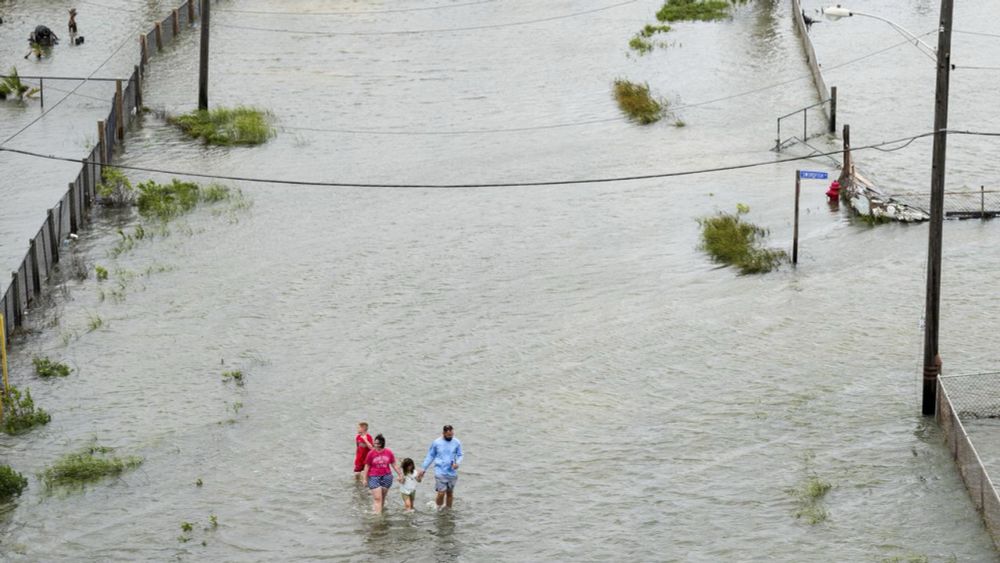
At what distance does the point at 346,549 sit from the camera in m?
21.9

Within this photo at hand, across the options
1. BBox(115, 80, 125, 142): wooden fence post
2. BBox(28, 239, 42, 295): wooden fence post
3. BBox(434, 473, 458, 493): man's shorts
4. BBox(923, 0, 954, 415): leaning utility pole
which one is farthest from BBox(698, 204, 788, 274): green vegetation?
BBox(115, 80, 125, 142): wooden fence post

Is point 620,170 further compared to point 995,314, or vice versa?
point 620,170

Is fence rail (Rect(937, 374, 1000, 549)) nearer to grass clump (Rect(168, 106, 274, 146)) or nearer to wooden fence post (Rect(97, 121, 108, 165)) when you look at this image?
wooden fence post (Rect(97, 121, 108, 165))

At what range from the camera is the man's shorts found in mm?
22391

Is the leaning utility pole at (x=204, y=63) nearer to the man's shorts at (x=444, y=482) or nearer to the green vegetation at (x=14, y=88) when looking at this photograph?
the green vegetation at (x=14, y=88)

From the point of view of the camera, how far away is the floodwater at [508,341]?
2283 cm

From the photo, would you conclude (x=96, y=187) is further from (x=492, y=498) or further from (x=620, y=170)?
(x=492, y=498)

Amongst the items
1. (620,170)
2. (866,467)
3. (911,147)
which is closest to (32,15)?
(620,170)

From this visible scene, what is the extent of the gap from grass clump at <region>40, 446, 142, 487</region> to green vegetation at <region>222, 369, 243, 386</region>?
373 cm

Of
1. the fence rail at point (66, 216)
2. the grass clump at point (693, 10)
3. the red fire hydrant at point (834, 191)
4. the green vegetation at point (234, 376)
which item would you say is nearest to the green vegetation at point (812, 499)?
the green vegetation at point (234, 376)

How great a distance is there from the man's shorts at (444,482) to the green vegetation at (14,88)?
3560 cm

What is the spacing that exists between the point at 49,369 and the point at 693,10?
45326mm

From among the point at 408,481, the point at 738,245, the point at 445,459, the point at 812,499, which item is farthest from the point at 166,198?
the point at 812,499

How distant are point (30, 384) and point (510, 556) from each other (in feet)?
38.7
